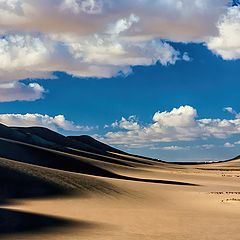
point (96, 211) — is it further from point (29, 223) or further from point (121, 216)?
point (29, 223)

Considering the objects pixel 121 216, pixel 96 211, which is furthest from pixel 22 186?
pixel 121 216

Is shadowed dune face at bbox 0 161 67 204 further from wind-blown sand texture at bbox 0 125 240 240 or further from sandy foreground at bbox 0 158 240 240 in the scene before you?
sandy foreground at bbox 0 158 240 240

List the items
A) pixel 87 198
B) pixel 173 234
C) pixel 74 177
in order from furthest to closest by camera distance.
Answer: pixel 74 177 < pixel 87 198 < pixel 173 234

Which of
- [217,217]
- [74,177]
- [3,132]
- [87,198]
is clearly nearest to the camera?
[217,217]

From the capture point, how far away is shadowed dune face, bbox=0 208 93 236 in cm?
1744

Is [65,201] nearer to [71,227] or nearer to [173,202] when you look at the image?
[173,202]

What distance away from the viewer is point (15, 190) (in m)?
29.6

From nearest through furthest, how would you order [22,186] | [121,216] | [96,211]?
[121,216]
[96,211]
[22,186]

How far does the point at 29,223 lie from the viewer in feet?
61.4

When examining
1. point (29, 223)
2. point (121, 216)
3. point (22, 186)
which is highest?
point (22, 186)

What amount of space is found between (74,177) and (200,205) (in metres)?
10.6

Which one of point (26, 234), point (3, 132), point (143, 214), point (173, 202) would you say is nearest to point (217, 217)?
point (143, 214)

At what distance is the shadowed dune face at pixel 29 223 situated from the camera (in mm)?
17438

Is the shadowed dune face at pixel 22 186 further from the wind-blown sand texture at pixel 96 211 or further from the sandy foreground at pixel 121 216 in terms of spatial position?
the sandy foreground at pixel 121 216
